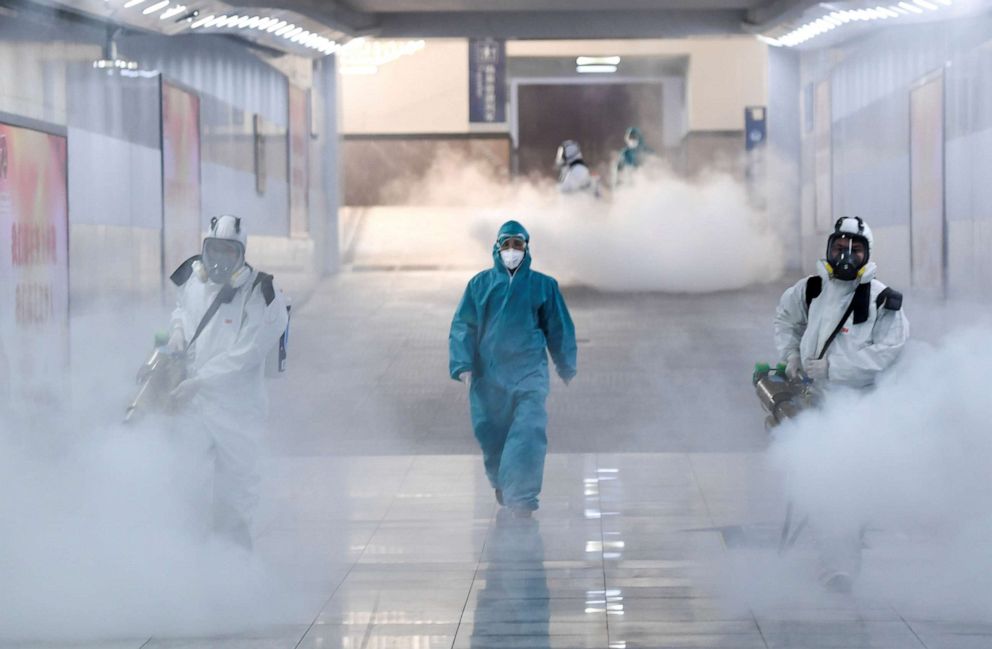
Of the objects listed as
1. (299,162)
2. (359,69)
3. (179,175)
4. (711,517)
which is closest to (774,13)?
(299,162)

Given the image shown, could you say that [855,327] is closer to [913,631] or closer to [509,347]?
[913,631]

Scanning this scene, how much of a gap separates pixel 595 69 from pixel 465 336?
2490 cm

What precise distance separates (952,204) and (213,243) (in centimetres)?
890

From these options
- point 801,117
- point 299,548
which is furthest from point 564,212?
point 299,548

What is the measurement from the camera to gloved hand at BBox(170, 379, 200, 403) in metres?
6.30

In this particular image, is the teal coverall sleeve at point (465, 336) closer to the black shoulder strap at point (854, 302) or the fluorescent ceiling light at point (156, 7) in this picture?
the black shoulder strap at point (854, 302)

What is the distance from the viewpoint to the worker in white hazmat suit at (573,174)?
21297 mm

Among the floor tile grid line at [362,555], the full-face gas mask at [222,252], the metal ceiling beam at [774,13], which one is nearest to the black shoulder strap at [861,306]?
the floor tile grid line at [362,555]

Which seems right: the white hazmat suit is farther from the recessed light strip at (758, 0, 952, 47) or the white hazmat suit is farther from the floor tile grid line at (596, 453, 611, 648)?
the recessed light strip at (758, 0, 952, 47)

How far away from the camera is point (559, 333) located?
8.14 m

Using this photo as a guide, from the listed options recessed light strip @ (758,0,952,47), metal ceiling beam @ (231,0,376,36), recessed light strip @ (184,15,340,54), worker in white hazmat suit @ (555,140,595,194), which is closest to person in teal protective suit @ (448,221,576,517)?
recessed light strip @ (184,15,340,54)

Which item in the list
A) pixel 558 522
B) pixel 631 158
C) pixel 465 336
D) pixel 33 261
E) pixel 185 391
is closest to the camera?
pixel 185 391

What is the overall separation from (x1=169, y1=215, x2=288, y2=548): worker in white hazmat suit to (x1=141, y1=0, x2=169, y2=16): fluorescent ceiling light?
5.93 metres

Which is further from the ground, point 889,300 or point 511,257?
point 511,257
